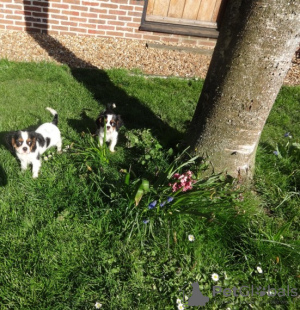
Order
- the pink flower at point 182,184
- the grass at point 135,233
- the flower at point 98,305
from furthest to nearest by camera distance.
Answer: the pink flower at point 182,184 < the grass at point 135,233 < the flower at point 98,305

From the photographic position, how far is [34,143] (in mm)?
2900

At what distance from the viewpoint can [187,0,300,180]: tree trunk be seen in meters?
2.25

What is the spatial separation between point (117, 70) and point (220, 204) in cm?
382

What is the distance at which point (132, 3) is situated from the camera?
6.21m

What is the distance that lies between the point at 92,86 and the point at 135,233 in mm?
3188

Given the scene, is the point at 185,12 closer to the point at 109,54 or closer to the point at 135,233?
the point at 109,54

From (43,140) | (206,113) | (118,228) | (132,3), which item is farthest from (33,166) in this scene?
(132,3)

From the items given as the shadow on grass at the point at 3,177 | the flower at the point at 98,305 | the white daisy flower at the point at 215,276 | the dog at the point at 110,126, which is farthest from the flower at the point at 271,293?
the shadow on grass at the point at 3,177

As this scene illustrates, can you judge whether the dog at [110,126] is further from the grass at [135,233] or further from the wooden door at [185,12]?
the wooden door at [185,12]

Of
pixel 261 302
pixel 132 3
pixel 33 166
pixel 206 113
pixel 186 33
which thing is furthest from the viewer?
pixel 186 33

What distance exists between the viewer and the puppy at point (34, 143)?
2824 mm

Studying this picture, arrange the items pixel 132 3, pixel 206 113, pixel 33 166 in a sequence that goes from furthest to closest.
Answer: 1. pixel 132 3
2. pixel 33 166
3. pixel 206 113

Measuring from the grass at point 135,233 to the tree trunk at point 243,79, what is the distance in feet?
1.11

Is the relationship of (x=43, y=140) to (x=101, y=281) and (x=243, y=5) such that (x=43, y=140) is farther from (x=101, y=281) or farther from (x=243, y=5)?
(x=243, y=5)
